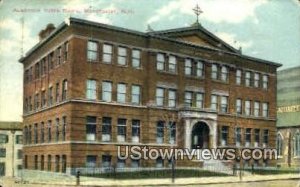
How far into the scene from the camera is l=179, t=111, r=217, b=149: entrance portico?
1147 centimetres

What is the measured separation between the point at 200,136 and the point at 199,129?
3.37ft

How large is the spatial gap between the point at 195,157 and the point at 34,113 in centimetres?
306

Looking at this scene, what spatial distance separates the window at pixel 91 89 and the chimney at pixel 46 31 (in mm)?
1202

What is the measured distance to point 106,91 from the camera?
→ 38.5ft

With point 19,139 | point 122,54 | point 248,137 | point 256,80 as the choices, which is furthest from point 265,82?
point 19,139

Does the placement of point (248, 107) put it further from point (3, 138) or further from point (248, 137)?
point (3, 138)

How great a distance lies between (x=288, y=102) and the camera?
11.5 m

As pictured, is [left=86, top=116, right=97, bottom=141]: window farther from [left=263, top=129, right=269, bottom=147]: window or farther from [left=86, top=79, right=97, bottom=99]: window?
[left=263, top=129, right=269, bottom=147]: window

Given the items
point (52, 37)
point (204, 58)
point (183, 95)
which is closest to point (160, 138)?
point (183, 95)

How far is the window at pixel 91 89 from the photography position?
436 inches

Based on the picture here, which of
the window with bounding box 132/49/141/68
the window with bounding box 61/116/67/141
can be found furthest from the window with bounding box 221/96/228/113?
the window with bounding box 61/116/67/141

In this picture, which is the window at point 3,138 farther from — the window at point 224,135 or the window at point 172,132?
the window at point 224,135

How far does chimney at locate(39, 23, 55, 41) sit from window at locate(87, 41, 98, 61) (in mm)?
911

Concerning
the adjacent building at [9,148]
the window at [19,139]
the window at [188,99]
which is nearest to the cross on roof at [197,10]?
the window at [188,99]
